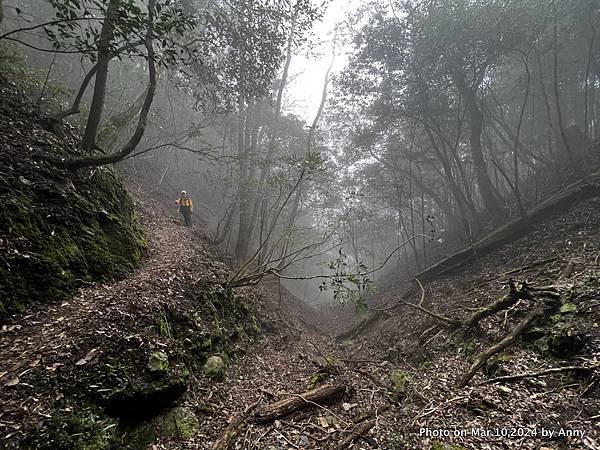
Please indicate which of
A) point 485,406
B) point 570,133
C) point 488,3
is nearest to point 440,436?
point 485,406

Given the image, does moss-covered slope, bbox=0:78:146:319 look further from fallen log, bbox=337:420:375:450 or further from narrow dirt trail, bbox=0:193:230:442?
fallen log, bbox=337:420:375:450

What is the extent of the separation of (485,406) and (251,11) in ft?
Answer: 34.9

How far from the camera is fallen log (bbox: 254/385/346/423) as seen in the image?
3851 millimetres

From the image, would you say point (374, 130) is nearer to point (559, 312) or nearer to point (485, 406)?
point (559, 312)

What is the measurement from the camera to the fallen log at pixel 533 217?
9773 millimetres

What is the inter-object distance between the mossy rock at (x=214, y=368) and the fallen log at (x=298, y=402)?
114 centimetres

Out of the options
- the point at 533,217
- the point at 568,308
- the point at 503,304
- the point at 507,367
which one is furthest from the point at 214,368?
the point at 533,217

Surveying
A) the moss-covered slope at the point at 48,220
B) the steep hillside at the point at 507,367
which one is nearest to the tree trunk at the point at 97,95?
the moss-covered slope at the point at 48,220

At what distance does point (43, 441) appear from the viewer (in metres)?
2.40

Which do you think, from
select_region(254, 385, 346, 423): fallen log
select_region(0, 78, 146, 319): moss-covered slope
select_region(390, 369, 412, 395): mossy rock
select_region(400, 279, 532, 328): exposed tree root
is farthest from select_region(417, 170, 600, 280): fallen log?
select_region(0, 78, 146, 319): moss-covered slope

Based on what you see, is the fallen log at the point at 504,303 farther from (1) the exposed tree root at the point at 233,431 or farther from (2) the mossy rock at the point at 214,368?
(2) the mossy rock at the point at 214,368

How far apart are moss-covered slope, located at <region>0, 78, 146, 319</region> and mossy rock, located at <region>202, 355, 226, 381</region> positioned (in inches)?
86.1

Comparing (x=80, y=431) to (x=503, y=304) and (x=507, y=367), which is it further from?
(x=503, y=304)

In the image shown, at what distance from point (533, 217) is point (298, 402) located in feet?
35.1
